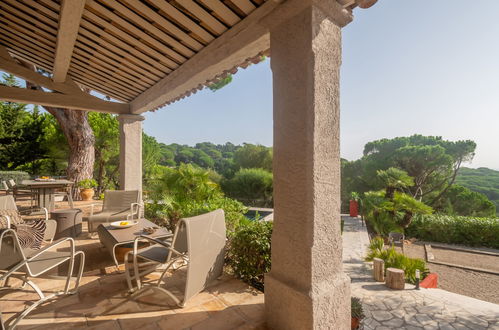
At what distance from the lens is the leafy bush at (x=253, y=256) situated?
9.46ft

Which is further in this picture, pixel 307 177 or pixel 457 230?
pixel 457 230

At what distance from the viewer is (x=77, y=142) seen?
32.6 ft

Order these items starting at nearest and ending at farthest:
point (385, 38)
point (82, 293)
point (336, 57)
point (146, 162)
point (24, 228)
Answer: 1. point (336, 57)
2. point (82, 293)
3. point (24, 228)
4. point (385, 38)
5. point (146, 162)

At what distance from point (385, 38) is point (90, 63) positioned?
26.7 feet

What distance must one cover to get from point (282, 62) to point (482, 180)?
4018cm

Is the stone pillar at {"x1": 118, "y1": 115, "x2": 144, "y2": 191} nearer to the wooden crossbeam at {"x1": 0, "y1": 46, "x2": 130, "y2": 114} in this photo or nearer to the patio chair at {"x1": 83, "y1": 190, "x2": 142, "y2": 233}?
the wooden crossbeam at {"x1": 0, "y1": 46, "x2": 130, "y2": 114}

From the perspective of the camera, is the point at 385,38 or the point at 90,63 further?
the point at 385,38

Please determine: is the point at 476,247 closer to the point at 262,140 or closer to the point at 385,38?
the point at 385,38

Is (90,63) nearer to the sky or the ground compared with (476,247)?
nearer to the sky

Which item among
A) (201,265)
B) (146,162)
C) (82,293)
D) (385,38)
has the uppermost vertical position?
(385,38)

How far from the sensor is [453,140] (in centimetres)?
2048

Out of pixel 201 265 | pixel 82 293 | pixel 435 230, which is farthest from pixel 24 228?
pixel 435 230

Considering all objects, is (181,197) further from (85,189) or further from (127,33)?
(85,189)

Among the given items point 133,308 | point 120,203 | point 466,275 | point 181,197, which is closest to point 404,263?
point 466,275
